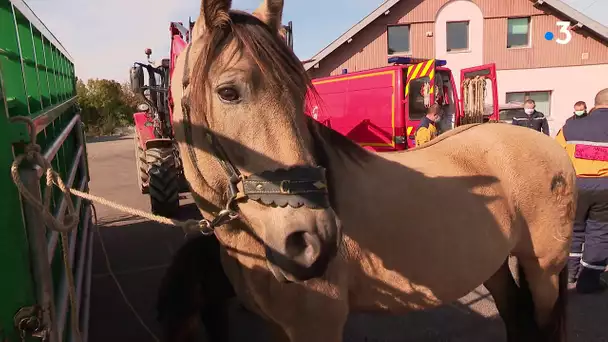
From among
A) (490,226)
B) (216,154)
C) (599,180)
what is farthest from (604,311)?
(216,154)

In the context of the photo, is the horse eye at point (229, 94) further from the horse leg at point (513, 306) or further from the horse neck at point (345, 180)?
the horse leg at point (513, 306)

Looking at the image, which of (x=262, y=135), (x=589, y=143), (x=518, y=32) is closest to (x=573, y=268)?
(x=589, y=143)

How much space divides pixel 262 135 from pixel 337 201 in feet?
1.89

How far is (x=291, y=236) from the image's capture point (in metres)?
1.28

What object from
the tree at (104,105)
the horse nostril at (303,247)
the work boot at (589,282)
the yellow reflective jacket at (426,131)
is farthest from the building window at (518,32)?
the tree at (104,105)

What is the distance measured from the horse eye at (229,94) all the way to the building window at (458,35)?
16273mm

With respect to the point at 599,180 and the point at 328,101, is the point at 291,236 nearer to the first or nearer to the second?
the point at 599,180

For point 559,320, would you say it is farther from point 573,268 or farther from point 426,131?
point 426,131

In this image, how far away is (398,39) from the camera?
52.0 feet

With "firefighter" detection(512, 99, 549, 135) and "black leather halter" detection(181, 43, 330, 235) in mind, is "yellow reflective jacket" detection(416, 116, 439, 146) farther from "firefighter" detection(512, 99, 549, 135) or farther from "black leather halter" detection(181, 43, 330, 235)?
"black leather halter" detection(181, 43, 330, 235)

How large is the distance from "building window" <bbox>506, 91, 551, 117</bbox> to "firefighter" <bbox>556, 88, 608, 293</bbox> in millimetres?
13339

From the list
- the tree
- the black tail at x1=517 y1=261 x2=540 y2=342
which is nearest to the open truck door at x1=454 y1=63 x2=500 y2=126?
the black tail at x1=517 y1=261 x2=540 y2=342

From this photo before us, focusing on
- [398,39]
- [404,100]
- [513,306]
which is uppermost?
[398,39]

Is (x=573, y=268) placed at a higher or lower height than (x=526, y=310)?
lower
